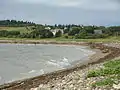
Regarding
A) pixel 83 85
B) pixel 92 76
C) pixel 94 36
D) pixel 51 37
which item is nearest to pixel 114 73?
pixel 92 76

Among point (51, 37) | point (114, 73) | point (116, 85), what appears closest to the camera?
point (116, 85)

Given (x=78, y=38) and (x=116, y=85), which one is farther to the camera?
(x=78, y=38)

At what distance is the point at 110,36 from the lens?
151250 millimetres

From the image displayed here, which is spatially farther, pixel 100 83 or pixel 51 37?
pixel 51 37

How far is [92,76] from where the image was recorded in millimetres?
18594

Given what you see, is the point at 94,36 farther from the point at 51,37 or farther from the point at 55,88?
the point at 55,88

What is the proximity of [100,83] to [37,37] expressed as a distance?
151 meters

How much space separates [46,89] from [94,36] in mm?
134438

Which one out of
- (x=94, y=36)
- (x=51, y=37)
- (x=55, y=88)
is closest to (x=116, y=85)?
(x=55, y=88)

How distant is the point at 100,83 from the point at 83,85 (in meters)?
0.98

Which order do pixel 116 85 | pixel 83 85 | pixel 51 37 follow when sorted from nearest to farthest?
1. pixel 116 85
2. pixel 83 85
3. pixel 51 37

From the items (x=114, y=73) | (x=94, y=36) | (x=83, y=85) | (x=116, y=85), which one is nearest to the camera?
(x=116, y=85)

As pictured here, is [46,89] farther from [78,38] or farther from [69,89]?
[78,38]

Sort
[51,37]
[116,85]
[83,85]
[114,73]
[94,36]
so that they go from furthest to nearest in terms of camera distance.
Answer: [51,37] < [94,36] < [114,73] < [83,85] < [116,85]
